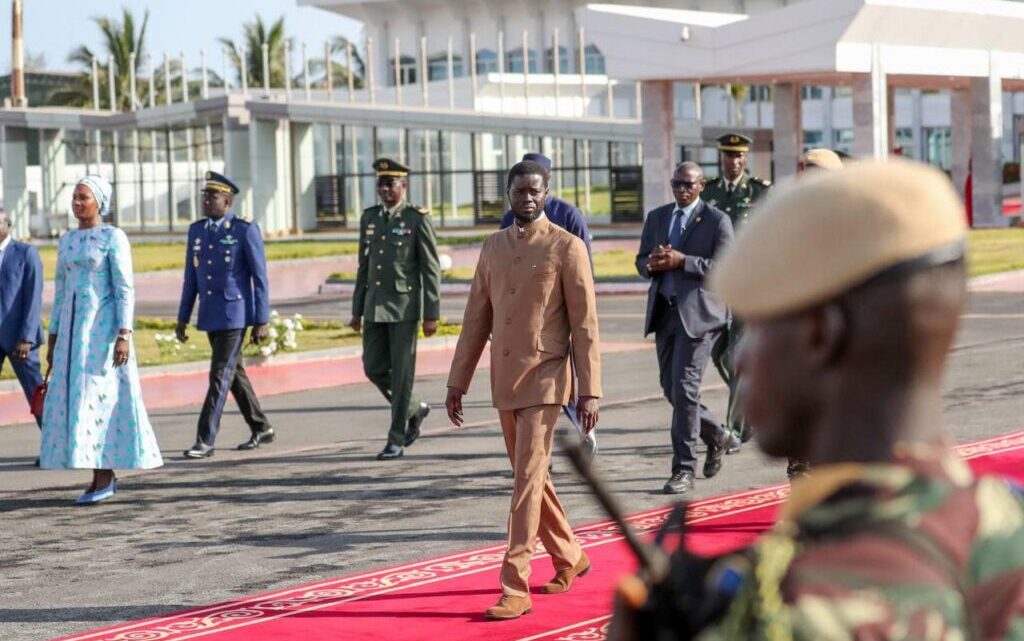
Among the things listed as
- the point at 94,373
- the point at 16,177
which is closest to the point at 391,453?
the point at 94,373

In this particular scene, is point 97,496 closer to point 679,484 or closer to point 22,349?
point 22,349

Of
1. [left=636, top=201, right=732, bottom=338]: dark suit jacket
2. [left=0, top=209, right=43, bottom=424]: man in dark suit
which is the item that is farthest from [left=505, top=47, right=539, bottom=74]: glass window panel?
[left=636, top=201, right=732, bottom=338]: dark suit jacket

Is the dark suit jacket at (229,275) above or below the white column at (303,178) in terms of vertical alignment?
below

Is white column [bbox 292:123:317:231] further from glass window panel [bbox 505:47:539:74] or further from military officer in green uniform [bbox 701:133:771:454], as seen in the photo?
military officer in green uniform [bbox 701:133:771:454]

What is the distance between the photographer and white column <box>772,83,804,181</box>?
42562mm

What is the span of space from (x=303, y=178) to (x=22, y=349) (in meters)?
40.4

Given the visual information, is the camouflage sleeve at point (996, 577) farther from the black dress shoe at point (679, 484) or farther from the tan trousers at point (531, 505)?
the black dress shoe at point (679, 484)

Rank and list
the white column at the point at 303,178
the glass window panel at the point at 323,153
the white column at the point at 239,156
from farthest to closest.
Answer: the glass window panel at the point at 323,153 < the white column at the point at 303,178 < the white column at the point at 239,156

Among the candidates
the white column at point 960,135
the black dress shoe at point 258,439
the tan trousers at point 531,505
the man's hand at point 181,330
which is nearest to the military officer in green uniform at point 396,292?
the black dress shoe at point 258,439

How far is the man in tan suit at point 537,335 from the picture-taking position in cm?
702

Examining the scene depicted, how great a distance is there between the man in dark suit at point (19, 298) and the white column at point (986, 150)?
3171cm

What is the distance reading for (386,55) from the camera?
83.7m

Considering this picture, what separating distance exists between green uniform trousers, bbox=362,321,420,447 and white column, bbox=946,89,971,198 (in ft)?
110

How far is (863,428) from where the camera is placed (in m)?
1.66
